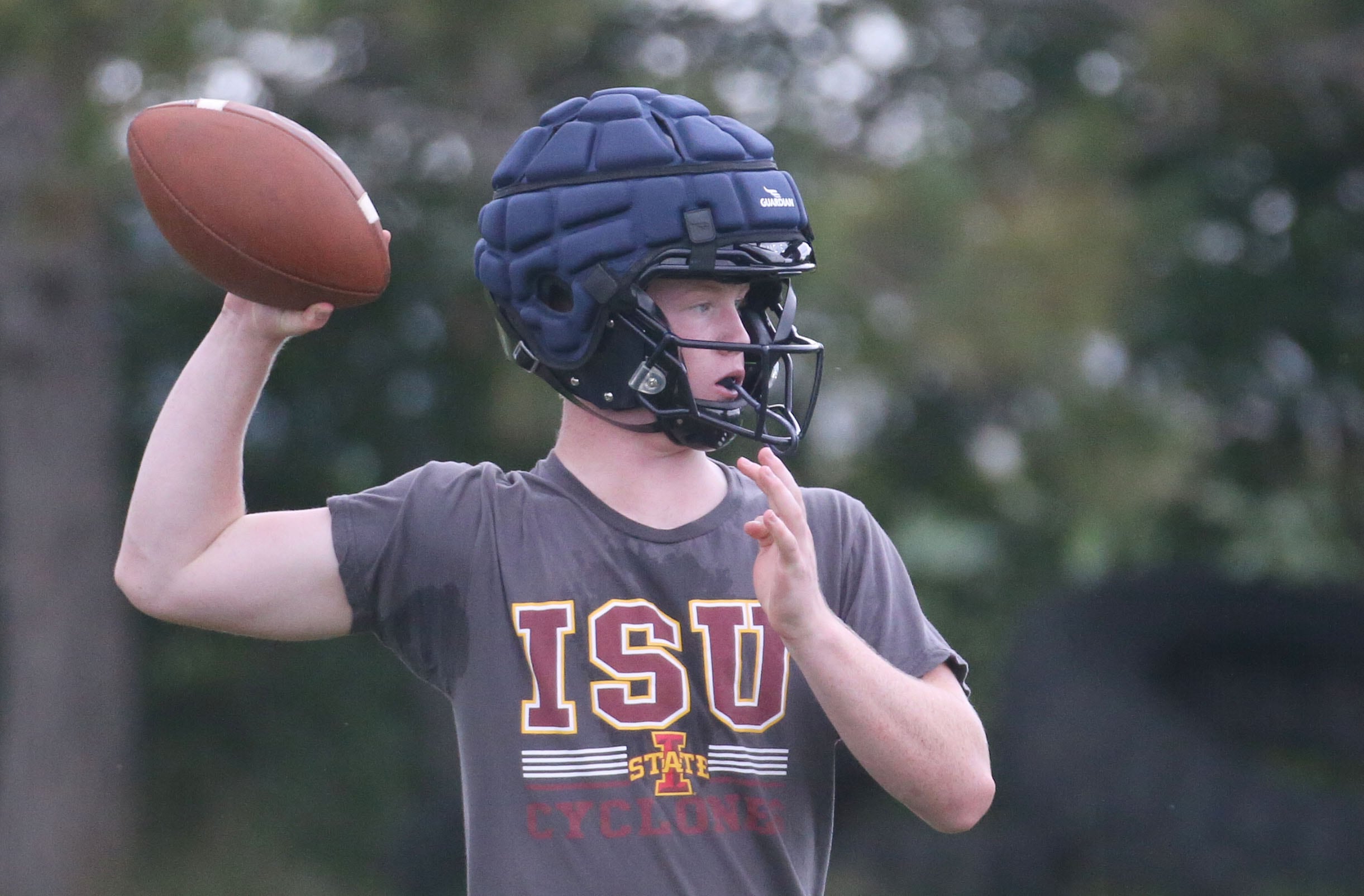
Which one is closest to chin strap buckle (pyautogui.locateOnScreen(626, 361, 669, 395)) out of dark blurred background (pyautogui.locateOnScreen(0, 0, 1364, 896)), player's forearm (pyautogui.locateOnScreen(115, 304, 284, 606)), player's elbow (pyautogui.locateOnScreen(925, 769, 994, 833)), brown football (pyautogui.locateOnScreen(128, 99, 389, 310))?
brown football (pyautogui.locateOnScreen(128, 99, 389, 310))

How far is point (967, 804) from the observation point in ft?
7.23

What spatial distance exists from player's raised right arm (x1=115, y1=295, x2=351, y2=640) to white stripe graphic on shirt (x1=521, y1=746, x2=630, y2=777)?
342 mm

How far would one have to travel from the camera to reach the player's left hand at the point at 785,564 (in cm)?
204

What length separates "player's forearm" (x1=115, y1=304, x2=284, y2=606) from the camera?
2.19 m

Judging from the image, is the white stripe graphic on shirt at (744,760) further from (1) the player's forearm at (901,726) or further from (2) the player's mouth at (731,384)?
(2) the player's mouth at (731,384)

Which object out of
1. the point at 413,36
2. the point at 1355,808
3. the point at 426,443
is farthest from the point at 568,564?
the point at 426,443

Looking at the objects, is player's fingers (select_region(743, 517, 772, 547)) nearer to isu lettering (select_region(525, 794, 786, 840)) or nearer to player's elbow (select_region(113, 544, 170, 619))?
isu lettering (select_region(525, 794, 786, 840))

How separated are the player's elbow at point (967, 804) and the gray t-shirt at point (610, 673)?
172 mm

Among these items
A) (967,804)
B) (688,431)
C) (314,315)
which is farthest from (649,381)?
(967,804)

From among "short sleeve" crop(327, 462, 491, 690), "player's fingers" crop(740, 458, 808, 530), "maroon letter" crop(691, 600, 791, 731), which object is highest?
"player's fingers" crop(740, 458, 808, 530)

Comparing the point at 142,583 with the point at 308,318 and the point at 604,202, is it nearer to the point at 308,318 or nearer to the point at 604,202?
the point at 308,318

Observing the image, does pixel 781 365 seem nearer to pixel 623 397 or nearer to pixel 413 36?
pixel 623 397

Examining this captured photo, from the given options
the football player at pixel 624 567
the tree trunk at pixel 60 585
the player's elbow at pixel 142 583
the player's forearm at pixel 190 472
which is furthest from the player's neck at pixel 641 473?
the tree trunk at pixel 60 585

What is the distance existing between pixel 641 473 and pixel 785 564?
1.32ft
